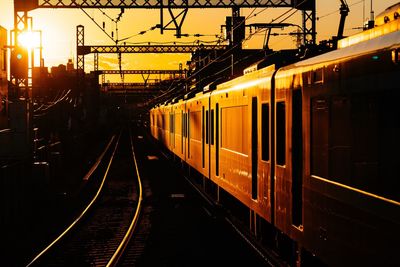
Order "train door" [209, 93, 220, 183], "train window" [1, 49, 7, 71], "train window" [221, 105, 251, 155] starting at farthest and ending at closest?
"train window" [1, 49, 7, 71], "train door" [209, 93, 220, 183], "train window" [221, 105, 251, 155]

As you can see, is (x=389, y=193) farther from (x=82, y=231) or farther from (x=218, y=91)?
(x=218, y=91)

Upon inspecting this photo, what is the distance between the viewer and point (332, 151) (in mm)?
6754

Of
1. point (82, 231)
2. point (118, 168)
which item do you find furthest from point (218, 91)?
point (118, 168)

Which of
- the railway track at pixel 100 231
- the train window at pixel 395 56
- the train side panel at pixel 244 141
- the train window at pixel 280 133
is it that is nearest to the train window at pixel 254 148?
the train side panel at pixel 244 141

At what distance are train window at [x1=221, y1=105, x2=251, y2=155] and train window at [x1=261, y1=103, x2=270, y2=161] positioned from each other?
1150mm

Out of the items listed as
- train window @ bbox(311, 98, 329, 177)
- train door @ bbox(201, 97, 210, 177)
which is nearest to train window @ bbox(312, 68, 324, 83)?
train window @ bbox(311, 98, 329, 177)

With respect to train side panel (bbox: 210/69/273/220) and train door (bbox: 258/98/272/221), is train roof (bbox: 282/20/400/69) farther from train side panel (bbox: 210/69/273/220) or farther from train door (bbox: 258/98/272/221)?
train side panel (bbox: 210/69/273/220)

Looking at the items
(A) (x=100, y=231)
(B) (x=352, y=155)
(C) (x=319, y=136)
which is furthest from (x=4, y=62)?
(B) (x=352, y=155)

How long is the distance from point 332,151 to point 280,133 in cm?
257

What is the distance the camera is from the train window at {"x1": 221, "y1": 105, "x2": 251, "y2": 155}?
39.8 feet

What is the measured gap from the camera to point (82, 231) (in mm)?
14234

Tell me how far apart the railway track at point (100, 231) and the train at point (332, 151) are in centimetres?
270

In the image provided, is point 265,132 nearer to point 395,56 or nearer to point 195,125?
point 395,56

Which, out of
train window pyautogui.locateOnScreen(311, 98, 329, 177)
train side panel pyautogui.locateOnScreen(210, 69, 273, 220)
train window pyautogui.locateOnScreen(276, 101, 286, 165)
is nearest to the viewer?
train window pyautogui.locateOnScreen(311, 98, 329, 177)
